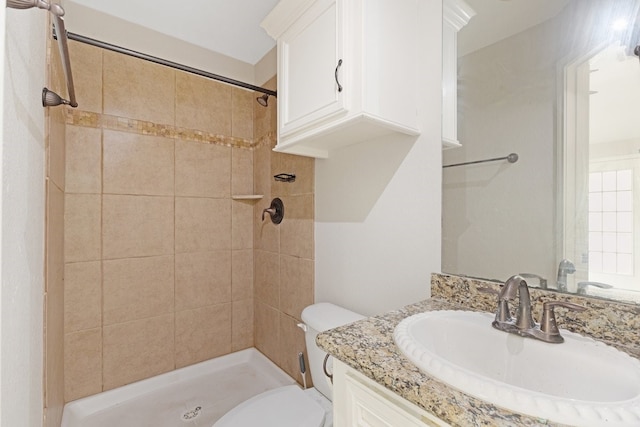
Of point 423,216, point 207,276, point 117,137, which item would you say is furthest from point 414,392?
point 117,137

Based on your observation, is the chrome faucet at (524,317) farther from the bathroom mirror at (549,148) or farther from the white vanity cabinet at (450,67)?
the white vanity cabinet at (450,67)

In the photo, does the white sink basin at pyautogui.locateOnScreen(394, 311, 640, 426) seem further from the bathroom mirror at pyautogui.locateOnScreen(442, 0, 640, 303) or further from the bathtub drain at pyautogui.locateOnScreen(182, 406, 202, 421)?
the bathtub drain at pyautogui.locateOnScreen(182, 406, 202, 421)

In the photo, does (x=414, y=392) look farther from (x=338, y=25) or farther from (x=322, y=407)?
(x=338, y=25)

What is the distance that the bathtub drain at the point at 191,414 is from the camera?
1.59 metres

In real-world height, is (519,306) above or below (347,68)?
below

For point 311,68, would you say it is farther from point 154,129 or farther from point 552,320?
point 154,129

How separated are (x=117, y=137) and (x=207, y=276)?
104 cm

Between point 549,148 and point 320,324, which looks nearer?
point 549,148

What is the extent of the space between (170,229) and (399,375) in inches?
69.4

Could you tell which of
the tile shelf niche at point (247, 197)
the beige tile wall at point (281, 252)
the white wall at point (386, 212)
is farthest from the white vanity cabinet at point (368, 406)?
the tile shelf niche at point (247, 197)

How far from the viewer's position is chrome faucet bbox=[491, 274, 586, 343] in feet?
2.11

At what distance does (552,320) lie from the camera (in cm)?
65

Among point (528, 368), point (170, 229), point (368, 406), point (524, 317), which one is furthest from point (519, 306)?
point (170, 229)

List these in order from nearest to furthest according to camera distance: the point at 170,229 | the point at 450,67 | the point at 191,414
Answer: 1. the point at 450,67
2. the point at 191,414
3. the point at 170,229
